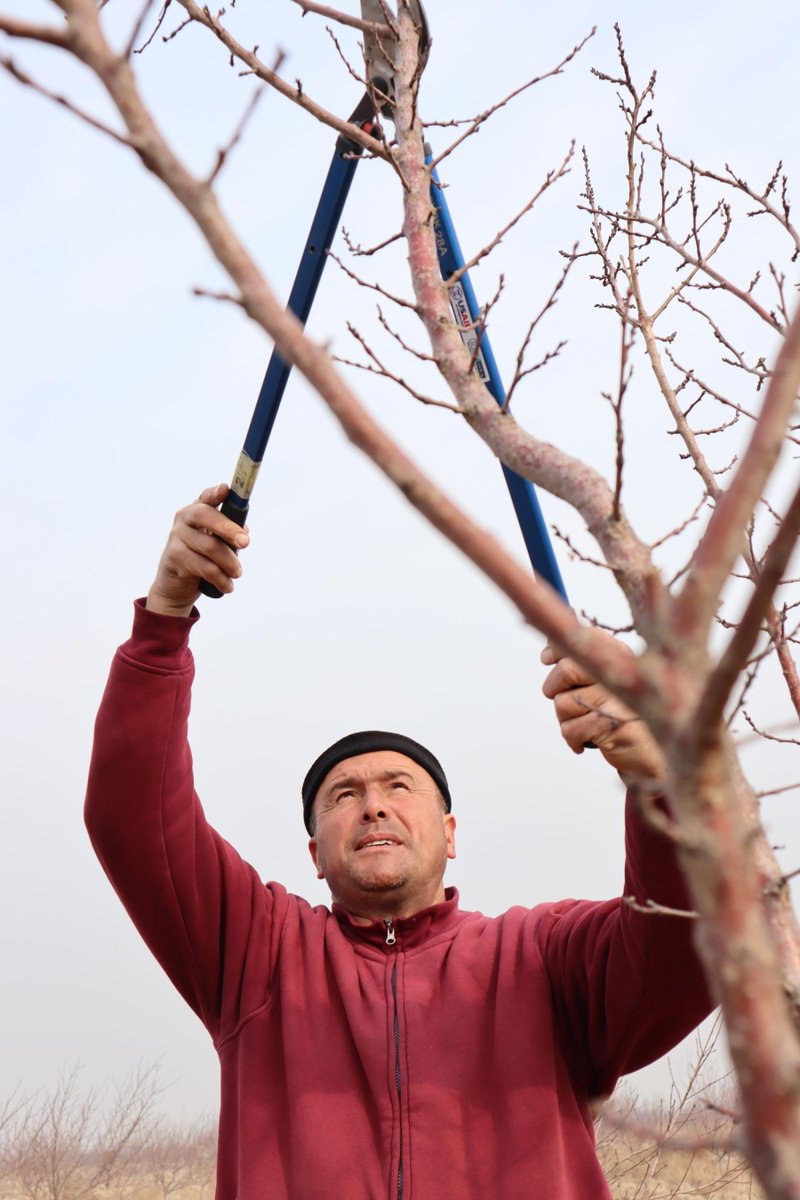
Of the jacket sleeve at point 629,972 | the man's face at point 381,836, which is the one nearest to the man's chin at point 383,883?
the man's face at point 381,836

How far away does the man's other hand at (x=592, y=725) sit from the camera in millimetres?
2312

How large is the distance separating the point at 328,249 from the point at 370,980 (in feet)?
6.85

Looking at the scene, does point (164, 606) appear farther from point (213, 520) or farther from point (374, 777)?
point (374, 777)

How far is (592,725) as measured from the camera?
231cm

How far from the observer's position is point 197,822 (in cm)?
338

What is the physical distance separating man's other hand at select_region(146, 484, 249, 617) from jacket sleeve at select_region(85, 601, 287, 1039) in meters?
0.23

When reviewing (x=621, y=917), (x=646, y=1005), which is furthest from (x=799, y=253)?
(x=646, y=1005)

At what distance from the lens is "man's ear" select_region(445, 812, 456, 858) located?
3.99 m

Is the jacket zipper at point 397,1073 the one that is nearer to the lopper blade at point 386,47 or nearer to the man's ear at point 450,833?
the man's ear at point 450,833

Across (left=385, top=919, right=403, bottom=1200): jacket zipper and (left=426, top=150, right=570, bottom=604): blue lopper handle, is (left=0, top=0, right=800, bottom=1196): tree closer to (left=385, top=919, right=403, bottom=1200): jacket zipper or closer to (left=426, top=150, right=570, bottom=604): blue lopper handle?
(left=426, top=150, right=570, bottom=604): blue lopper handle

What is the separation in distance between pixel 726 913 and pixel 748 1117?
15 centimetres

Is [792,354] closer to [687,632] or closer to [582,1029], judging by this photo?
[687,632]

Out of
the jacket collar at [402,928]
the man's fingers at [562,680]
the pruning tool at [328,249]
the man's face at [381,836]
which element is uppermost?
the pruning tool at [328,249]

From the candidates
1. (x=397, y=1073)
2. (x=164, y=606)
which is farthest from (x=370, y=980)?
(x=164, y=606)
